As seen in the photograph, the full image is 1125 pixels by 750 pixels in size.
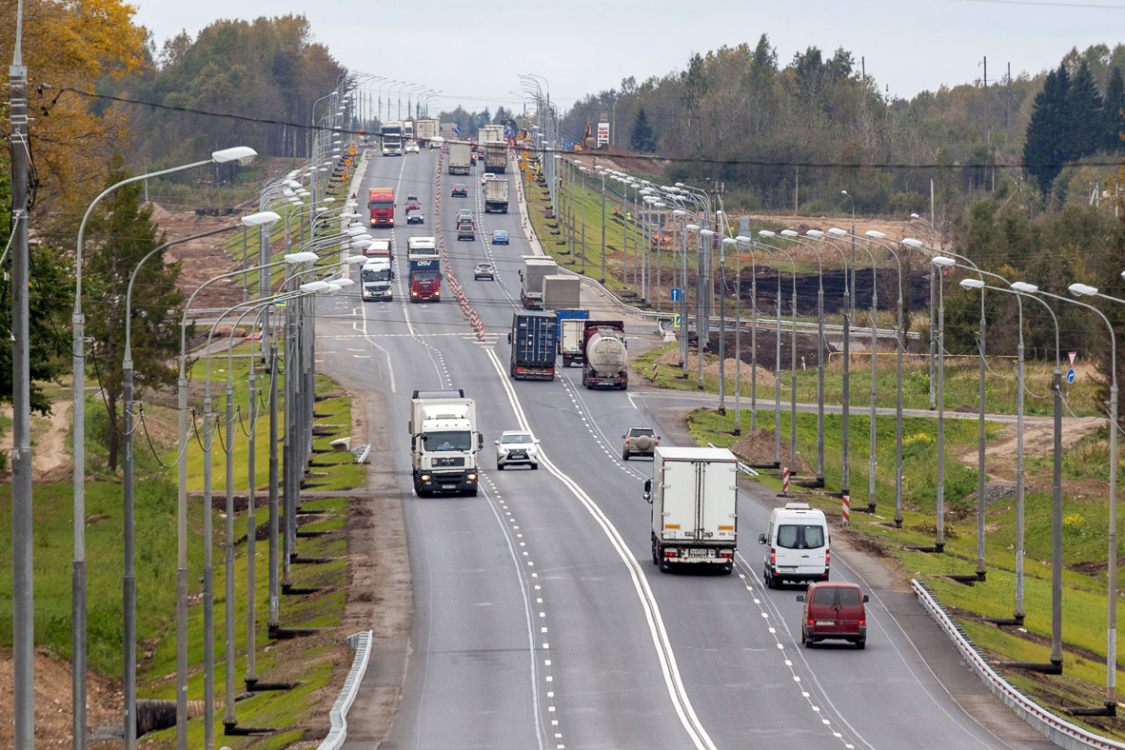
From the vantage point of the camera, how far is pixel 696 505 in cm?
4644

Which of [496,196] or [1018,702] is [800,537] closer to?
[1018,702]

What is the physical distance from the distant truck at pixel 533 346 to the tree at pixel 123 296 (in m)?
21.7

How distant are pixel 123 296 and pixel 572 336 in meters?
32.5

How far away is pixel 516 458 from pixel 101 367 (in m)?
19.8

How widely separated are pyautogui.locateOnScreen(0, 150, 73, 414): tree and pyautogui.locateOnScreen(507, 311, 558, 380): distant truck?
3413 cm

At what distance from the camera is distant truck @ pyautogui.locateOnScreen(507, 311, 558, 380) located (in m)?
87.4

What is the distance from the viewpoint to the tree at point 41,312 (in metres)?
49.6

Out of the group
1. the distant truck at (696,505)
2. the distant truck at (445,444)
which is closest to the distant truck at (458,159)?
the distant truck at (445,444)

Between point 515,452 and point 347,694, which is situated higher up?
point 515,452

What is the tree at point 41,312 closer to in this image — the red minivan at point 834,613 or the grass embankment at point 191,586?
the grass embankment at point 191,586

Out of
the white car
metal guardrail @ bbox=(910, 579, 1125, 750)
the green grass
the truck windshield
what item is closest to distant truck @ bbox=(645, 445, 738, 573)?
metal guardrail @ bbox=(910, 579, 1125, 750)

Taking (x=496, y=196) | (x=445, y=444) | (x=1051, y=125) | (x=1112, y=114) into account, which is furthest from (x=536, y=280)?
(x=1112, y=114)

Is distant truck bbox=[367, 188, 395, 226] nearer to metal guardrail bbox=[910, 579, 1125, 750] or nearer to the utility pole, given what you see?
metal guardrail bbox=[910, 579, 1125, 750]

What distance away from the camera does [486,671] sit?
38094 mm
